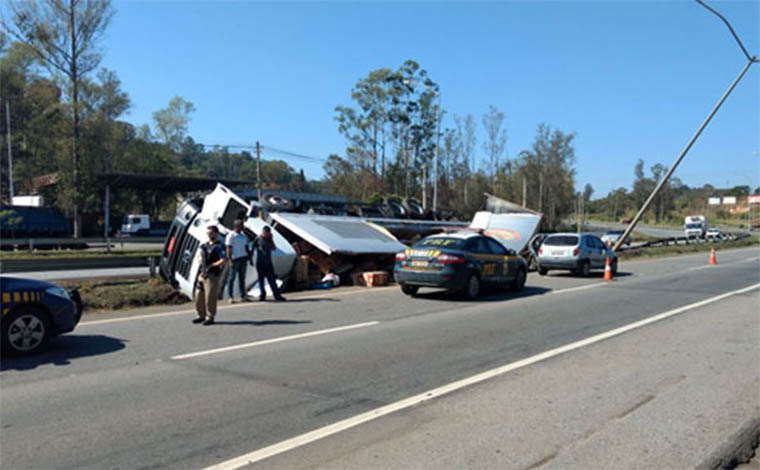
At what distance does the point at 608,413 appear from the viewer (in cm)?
574

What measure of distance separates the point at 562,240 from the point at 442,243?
29.7 feet

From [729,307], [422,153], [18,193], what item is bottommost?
[729,307]

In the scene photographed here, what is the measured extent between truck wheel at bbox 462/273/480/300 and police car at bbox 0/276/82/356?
27.3ft

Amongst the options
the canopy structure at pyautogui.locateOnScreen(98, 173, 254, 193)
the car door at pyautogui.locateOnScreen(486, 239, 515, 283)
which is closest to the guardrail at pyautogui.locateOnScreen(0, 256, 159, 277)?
the car door at pyautogui.locateOnScreen(486, 239, 515, 283)

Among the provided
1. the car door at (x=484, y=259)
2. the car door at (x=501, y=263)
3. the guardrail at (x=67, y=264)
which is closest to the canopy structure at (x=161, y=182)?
the guardrail at (x=67, y=264)

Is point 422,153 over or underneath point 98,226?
over

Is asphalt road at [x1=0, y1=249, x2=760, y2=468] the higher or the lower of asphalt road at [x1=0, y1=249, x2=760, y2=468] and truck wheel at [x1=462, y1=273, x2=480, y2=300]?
the lower

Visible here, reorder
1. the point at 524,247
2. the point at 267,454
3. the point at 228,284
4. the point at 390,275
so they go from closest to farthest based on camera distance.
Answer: the point at 267,454
the point at 228,284
the point at 390,275
the point at 524,247

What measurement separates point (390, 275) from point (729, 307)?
28.6 feet

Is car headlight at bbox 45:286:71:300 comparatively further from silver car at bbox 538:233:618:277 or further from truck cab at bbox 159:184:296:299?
silver car at bbox 538:233:618:277

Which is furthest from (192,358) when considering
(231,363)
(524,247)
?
(524,247)

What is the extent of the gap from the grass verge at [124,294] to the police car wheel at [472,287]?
20.9ft

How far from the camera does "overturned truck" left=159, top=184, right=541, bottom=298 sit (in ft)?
46.5

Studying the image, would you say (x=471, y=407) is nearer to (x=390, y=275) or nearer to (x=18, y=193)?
(x=390, y=275)
